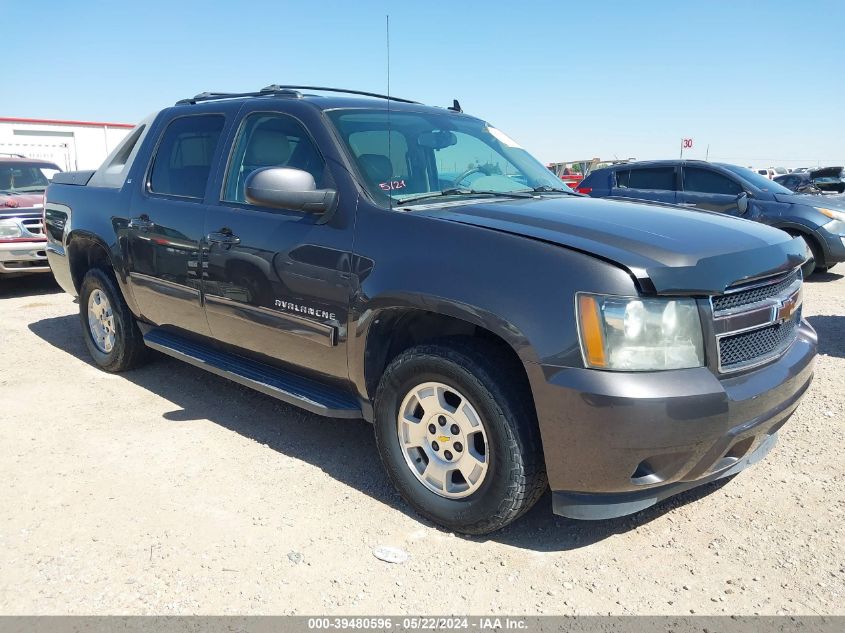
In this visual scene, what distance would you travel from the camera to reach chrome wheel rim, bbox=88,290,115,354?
16.5ft

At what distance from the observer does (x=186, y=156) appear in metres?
4.18

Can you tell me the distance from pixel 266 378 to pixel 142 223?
1530 millimetres

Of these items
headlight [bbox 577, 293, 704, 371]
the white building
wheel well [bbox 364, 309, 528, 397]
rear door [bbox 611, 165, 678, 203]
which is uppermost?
the white building

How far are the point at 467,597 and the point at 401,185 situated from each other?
6.14 feet

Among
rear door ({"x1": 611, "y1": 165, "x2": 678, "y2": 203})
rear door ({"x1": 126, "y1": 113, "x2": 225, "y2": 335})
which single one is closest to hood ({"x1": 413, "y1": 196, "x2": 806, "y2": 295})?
rear door ({"x1": 126, "y1": 113, "x2": 225, "y2": 335})

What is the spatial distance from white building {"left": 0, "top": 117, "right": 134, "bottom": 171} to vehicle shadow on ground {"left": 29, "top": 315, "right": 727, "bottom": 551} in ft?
68.8

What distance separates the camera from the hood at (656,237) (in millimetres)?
2367

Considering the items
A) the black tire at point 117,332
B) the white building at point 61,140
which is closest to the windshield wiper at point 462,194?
the black tire at point 117,332

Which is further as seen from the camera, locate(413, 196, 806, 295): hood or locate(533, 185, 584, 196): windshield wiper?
locate(533, 185, 584, 196): windshield wiper

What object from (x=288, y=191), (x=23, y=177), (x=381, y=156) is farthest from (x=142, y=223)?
(x=23, y=177)

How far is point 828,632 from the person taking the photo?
223 cm

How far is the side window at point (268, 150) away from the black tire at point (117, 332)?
5.37 ft

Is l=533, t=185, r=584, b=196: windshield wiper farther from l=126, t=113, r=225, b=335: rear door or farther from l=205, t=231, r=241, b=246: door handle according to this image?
l=126, t=113, r=225, b=335: rear door

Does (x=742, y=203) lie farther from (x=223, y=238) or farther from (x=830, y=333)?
(x=223, y=238)
